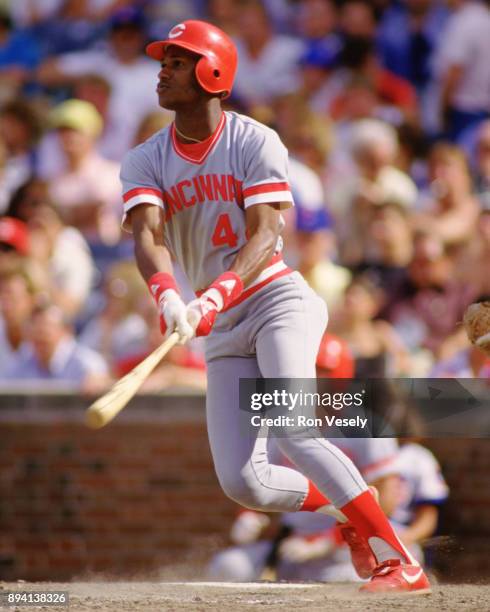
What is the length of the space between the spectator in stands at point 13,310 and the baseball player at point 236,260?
347cm

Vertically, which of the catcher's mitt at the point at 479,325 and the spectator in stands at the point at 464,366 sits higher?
the catcher's mitt at the point at 479,325

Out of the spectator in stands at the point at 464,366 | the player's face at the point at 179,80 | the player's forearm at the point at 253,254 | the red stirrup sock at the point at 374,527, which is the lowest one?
the red stirrup sock at the point at 374,527

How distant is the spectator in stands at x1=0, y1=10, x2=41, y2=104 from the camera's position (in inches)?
420

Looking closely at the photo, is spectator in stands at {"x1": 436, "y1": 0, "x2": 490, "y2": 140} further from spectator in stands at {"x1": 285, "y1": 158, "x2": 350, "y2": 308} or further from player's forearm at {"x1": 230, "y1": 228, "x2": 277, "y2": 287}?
player's forearm at {"x1": 230, "y1": 228, "x2": 277, "y2": 287}

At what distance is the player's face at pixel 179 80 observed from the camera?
4727 mm

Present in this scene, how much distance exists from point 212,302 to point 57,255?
14.1 ft

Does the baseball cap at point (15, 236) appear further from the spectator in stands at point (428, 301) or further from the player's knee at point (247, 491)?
the player's knee at point (247, 491)

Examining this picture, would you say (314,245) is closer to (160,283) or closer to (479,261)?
(479,261)

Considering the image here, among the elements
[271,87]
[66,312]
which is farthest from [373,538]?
[271,87]

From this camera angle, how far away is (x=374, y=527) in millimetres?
4766

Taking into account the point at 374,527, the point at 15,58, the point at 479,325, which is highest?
the point at 15,58

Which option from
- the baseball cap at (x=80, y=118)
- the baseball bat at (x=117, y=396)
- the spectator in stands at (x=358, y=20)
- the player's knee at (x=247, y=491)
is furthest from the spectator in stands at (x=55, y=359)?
the baseball bat at (x=117, y=396)

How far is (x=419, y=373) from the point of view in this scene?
7195mm

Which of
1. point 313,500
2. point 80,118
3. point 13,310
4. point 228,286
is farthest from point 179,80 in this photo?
point 80,118
